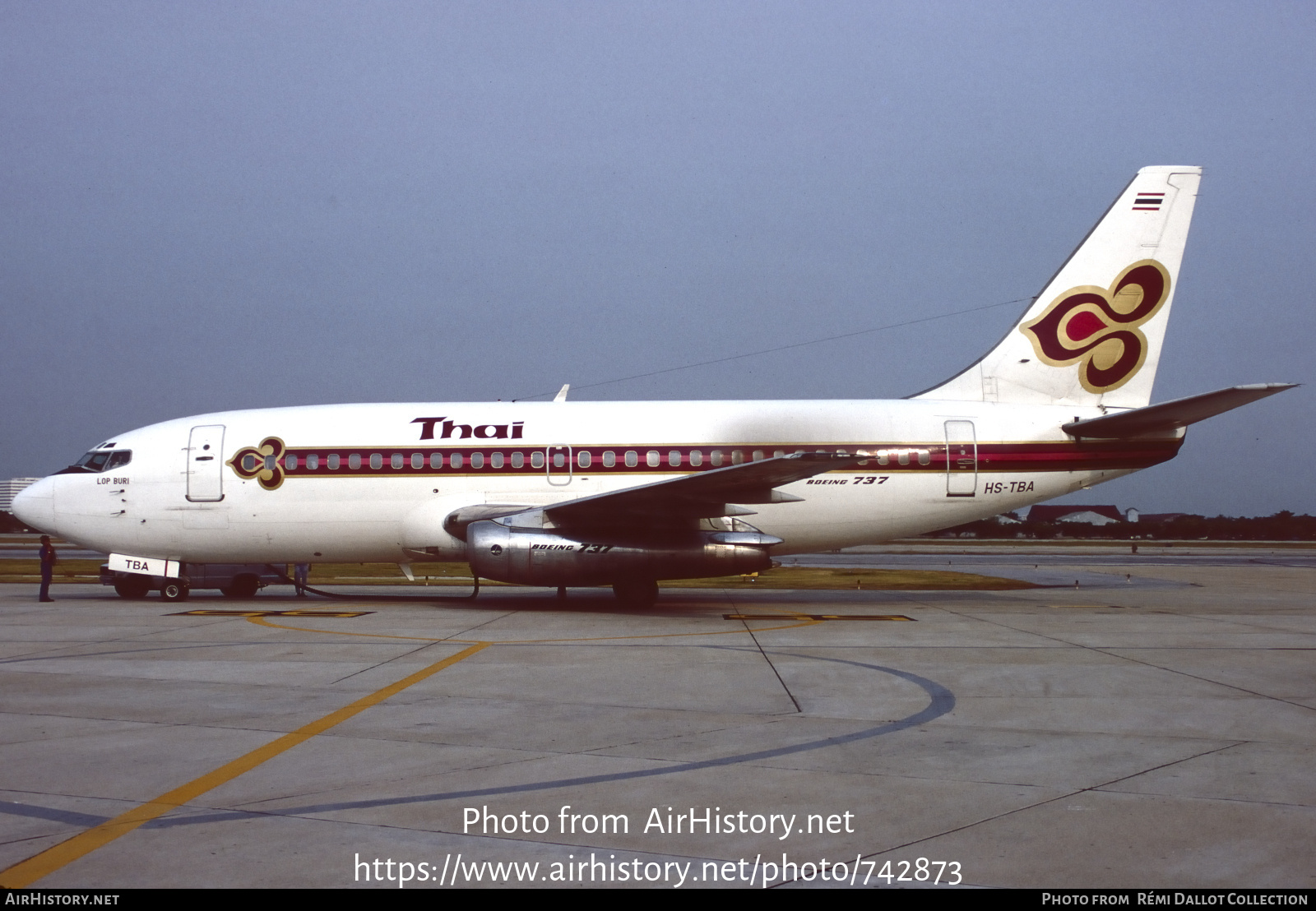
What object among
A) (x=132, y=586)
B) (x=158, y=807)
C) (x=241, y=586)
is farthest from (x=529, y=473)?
(x=158, y=807)

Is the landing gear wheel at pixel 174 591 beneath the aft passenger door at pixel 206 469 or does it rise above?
beneath

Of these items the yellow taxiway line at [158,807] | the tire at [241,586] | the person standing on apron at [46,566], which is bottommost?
the yellow taxiway line at [158,807]

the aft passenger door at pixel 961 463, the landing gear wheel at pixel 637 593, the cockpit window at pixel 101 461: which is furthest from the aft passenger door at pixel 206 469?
the aft passenger door at pixel 961 463

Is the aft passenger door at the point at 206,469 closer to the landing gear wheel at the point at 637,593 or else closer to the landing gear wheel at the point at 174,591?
the landing gear wheel at the point at 174,591

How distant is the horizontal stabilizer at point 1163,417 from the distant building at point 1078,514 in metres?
95.4

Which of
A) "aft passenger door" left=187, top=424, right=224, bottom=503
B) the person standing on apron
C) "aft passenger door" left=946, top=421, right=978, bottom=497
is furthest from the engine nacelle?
the person standing on apron

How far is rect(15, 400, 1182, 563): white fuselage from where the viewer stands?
18.7m

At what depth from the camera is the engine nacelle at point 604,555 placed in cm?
1672

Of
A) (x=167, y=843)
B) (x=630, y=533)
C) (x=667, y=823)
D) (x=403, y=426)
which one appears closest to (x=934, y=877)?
(x=667, y=823)

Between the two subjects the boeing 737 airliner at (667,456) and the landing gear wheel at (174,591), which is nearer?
the boeing 737 airliner at (667,456)

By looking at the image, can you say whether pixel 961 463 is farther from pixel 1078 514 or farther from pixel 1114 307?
pixel 1078 514

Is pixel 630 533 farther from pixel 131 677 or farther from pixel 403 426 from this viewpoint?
pixel 131 677

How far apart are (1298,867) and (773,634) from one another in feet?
30.9

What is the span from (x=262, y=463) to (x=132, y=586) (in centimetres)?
431
